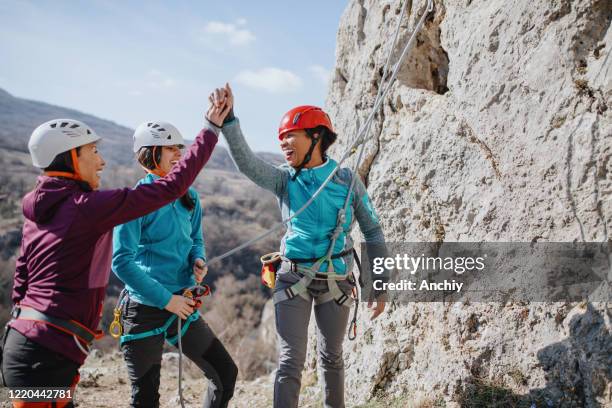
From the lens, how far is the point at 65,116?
137m

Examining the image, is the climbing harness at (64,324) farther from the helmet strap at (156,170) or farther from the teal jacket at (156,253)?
the helmet strap at (156,170)

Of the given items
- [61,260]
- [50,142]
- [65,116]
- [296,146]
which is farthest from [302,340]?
[65,116]

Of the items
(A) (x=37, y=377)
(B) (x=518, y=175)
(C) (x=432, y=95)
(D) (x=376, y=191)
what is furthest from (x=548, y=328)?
(A) (x=37, y=377)

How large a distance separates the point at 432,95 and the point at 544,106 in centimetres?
127

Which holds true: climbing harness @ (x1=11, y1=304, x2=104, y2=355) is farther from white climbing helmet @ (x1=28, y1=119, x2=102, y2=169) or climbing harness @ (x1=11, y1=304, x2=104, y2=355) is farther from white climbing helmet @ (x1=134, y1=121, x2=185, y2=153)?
white climbing helmet @ (x1=134, y1=121, x2=185, y2=153)

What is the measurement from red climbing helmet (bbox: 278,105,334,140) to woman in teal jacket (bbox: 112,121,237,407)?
31.0 inches

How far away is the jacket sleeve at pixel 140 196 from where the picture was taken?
2117 millimetres

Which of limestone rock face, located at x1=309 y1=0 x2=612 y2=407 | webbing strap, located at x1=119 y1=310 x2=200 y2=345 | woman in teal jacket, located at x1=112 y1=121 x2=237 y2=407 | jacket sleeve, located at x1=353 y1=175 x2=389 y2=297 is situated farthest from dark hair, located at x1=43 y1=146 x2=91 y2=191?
limestone rock face, located at x1=309 y1=0 x2=612 y2=407

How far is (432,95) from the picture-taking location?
15.5 feet

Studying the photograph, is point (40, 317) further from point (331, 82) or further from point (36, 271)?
point (331, 82)

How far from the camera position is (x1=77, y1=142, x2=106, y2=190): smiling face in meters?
2.32

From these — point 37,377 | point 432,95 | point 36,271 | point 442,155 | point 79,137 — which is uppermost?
point 432,95

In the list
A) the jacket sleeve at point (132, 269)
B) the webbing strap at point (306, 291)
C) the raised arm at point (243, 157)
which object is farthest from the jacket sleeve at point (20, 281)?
the webbing strap at point (306, 291)

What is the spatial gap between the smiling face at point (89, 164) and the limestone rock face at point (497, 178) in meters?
3.06
